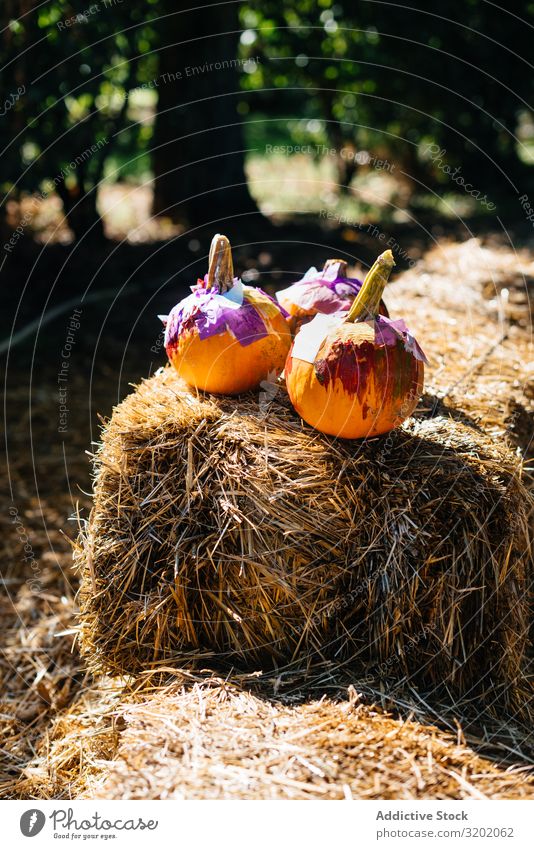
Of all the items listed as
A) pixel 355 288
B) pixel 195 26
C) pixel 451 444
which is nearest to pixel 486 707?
pixel 451 444

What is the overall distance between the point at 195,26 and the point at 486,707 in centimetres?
726

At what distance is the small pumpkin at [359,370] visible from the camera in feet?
9.16

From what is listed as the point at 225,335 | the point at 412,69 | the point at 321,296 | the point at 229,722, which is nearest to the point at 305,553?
the point at 229,722

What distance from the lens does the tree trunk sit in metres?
7.81

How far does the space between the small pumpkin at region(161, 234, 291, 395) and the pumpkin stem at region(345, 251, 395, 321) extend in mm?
350

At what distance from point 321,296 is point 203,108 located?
5463 millimetres

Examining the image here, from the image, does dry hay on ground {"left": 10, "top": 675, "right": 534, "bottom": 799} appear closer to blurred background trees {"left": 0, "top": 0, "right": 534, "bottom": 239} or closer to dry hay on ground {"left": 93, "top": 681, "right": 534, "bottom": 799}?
dry hay on ground {"left": 93, "top": 681, "right": 534, "bottom": 799}

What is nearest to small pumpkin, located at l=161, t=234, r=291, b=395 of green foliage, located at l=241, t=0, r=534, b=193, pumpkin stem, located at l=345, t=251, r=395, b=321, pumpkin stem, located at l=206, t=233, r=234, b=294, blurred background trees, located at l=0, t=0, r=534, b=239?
pumpkin stem, located at l=206, t=233, r=234, b=294

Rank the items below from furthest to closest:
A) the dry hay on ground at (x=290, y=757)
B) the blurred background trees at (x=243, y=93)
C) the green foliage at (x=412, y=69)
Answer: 1. the green foliage at (x=412, y=69)
2. the blurred background trees at (x=243, y=93)
3. the dry hay on ground at (x=290, y=757)

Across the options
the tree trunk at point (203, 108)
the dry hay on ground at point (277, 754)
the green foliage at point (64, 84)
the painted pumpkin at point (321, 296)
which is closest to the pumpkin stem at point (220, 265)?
the painted pumpkin at point (321, 296)

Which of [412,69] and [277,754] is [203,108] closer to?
[412,69]

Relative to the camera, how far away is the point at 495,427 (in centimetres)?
341

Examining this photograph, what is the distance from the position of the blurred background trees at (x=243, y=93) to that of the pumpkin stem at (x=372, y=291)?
13.6 ft

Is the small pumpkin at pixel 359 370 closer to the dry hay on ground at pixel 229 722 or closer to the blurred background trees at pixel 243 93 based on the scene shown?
the dry hay on ground at pixel 229 722
